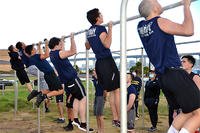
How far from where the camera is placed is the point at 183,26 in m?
3.66

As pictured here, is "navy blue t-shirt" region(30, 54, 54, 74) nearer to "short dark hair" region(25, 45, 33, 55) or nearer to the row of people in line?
"short dark hair" region(25, 45, 33, 55)

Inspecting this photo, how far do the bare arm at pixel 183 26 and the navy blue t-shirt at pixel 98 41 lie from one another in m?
2.00

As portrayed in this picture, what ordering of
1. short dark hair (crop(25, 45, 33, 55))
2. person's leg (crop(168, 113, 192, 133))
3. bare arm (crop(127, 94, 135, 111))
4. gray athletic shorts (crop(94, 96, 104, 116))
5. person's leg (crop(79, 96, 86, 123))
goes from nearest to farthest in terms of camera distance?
person's leg (crop(168, 113, 192, 133)) → bare arm (crop(127, 94, 135, 111)) → person's leg (crop(79, 96, 86, 123)) → gray athletic shorts (crop(94, 96, 104, 116)) → short dark hair (crop(25, 45, 33, 55))

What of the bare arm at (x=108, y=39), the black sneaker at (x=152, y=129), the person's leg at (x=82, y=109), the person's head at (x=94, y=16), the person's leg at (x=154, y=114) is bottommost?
the black sneaker at (x=152, y=129)

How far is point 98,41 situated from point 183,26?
2.27 meters

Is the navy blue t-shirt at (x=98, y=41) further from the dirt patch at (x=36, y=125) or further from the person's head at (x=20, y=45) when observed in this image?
the person's head at (x=20, y=45)

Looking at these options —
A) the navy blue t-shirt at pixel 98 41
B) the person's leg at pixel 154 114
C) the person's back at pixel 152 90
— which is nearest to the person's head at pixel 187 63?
the navy blue t-shirt at pixel 98 41

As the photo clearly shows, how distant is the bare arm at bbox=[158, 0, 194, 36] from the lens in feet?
11.9

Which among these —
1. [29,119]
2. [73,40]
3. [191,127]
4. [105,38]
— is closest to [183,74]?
[191,127]

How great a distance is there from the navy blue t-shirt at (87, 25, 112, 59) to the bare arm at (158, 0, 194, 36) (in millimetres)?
1996

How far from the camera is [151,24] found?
3.93 meters

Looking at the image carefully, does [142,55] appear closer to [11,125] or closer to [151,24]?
[11,125]

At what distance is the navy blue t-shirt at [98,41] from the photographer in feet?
18.9

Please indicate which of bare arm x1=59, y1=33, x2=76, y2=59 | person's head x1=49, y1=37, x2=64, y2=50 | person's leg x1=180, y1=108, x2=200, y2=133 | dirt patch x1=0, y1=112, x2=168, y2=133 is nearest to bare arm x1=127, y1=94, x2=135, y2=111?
bare arm x1=59, y1=33, x2=76, y2=59
